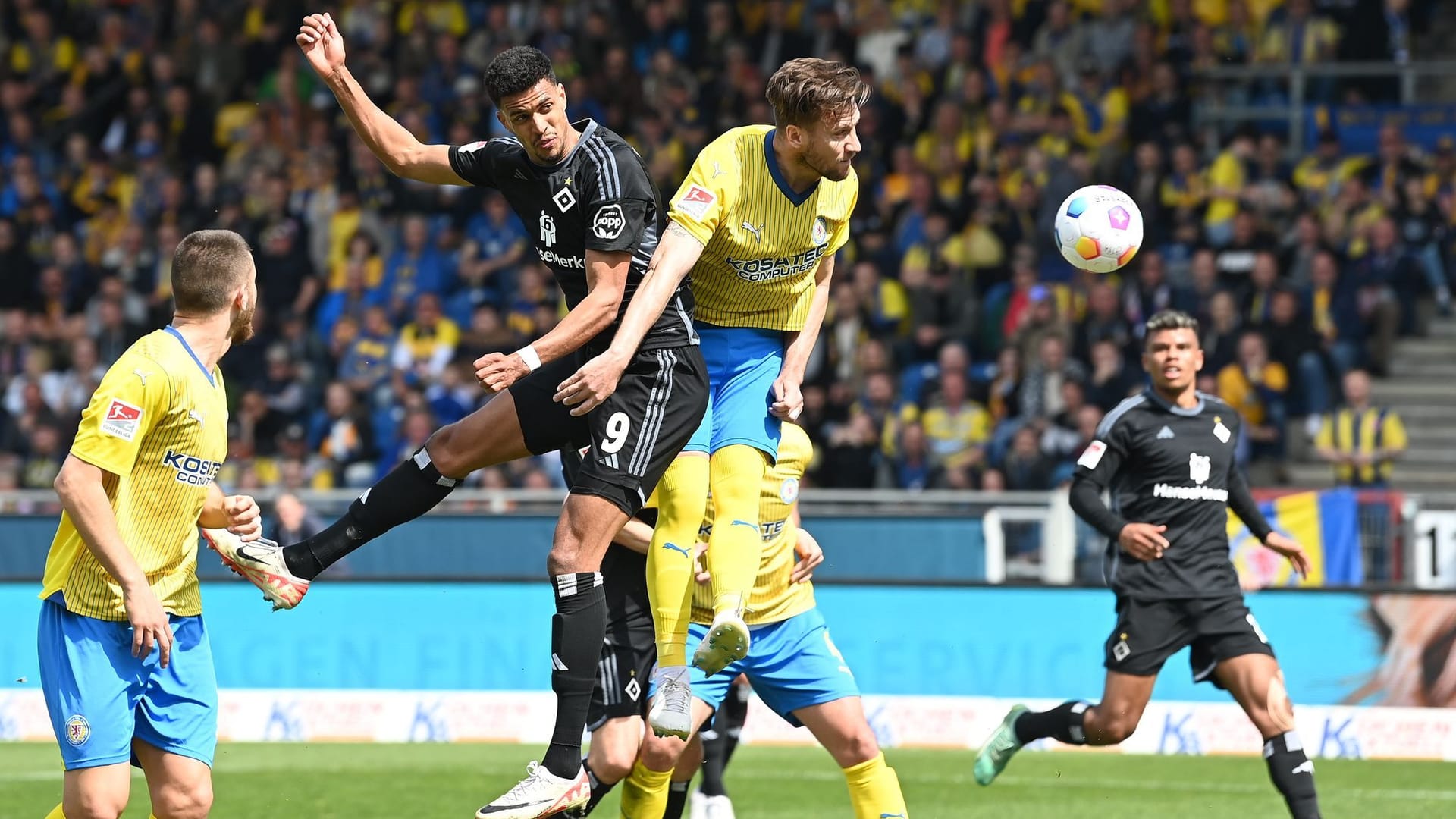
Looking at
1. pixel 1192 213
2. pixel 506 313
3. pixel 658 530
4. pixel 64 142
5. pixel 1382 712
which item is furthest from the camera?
pixel 64 142

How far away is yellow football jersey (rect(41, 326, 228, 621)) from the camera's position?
18.8ft

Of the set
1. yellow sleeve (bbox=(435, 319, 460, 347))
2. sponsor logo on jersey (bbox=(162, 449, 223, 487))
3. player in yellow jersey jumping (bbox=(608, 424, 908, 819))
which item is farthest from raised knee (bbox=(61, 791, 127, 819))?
yellow sleeve (bbox=(435, 319, 460, 347))

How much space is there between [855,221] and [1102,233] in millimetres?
9116

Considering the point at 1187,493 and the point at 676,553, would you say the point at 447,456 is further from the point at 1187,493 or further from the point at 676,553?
the point at 1187,493

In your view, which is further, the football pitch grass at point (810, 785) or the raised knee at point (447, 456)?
the football pitch grass at point (810, 785)

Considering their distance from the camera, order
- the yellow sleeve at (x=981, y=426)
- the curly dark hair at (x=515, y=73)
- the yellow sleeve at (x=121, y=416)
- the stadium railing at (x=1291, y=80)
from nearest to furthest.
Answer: the yellow sleeve at (x=121, y=416), the curly dark hair at (x=515, y=73), the yellow sleeve at (x=981, y=426), the stadium railing at (x=1291, y=80)

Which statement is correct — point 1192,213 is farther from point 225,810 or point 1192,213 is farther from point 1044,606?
point 225,810

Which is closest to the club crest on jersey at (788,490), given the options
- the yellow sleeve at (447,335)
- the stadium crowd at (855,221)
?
the stadium crowd at (855,221)

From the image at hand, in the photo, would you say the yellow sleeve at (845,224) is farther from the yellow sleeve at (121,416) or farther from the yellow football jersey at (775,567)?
the yellow sleeve at (121,416)

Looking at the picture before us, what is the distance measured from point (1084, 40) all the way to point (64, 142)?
10.8 metres

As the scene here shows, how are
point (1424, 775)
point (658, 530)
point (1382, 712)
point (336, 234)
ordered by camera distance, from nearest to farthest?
1. point (658, 530)
2. point (1424, 775)
3. point (1382, 712)
4. point (336, 234)

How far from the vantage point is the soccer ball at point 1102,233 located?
7.75 meters

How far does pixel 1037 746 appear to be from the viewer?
1208 cm

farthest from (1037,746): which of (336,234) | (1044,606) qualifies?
(336,234)
